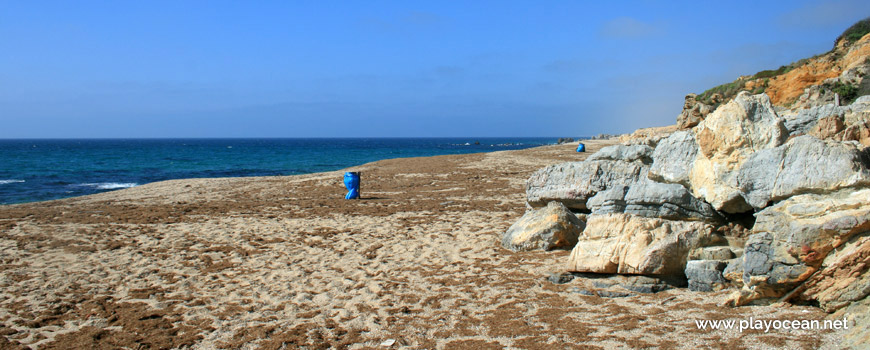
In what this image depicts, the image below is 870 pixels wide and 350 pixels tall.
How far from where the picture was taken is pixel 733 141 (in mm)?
5809

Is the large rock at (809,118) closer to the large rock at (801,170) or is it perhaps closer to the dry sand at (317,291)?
the large rock at (801,170)

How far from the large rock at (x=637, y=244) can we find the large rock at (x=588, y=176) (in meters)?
1.40

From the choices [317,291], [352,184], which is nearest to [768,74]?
[352,184]

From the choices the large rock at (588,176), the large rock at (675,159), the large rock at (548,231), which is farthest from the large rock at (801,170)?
the large rock at (548,231)

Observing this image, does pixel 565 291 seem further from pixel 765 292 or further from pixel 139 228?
pixel 139 228

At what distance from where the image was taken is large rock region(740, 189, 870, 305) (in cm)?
427

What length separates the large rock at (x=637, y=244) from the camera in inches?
222

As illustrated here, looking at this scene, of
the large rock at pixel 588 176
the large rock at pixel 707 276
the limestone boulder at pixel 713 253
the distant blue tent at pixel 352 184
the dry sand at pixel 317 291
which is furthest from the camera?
the distant blue tent at pixel 352 184

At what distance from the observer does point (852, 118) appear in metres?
5.91

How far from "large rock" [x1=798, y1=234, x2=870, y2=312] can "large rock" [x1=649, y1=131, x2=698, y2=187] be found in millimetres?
2327

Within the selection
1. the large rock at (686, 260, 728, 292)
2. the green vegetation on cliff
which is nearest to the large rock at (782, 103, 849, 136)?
the large rock at (686, 260, 728, 292)

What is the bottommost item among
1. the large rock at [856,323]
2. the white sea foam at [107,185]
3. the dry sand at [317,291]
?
the white sea foam at [107,185]

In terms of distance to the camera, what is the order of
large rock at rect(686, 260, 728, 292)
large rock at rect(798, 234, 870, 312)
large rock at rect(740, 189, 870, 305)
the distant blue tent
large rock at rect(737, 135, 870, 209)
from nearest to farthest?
large rock at rect(798, 234, 870, 312)
large rock at rect(740, 189, 870, 305)
large rock at rect(737, 135, 870, 209)
large rock at rect(686, 260, 728, 292)
the distant blue tent

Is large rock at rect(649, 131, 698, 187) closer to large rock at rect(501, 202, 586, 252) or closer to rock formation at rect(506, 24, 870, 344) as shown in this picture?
rock formation at rect(506, 24, 870, 344)
